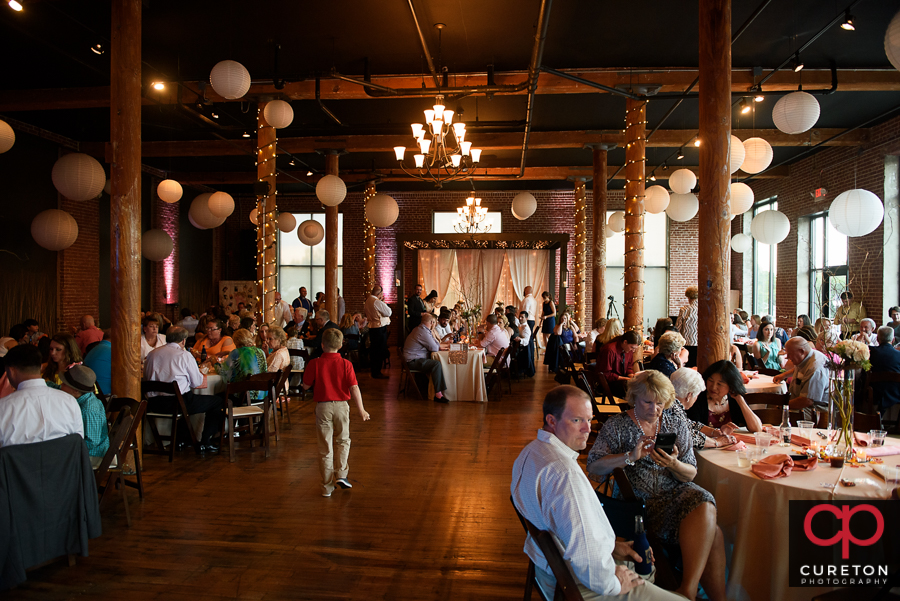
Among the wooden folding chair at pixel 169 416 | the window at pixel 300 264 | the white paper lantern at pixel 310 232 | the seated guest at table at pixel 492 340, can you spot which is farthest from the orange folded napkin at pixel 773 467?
the window at pixel 300 264

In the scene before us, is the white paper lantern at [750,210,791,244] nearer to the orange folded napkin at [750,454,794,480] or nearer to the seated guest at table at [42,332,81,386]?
the orange folded napkin at [750,454,794,480]

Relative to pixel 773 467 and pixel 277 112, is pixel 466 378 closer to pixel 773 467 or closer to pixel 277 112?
pixel 277 112

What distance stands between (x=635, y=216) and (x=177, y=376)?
5973 mm

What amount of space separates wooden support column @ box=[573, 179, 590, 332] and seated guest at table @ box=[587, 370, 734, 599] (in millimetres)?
9213

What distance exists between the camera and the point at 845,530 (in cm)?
254

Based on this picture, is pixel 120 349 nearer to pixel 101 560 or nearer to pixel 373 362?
pixel 101 560

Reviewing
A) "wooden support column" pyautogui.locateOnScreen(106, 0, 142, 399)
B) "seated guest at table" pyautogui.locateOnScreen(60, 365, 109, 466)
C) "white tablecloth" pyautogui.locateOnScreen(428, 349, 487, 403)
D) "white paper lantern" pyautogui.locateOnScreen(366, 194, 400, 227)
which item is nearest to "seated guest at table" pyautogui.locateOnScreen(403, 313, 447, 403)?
"white tablecloth" pyautogui.locateOnScreen(428, 349, 487, 403)

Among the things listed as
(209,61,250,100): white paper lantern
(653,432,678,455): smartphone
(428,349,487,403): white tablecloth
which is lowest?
(428,349,487,403): white tablecloth

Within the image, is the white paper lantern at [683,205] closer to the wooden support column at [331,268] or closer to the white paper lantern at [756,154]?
the white paper lantern at [756,154]

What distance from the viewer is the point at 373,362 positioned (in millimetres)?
11070

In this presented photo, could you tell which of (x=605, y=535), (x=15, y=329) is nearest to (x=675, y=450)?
(x=605, y=535)

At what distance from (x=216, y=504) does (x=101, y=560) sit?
962 millimetres

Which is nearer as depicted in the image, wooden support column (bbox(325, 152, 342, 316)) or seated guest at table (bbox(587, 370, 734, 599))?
Result: seated guest at table (bbox(587, 370, 734, 599))

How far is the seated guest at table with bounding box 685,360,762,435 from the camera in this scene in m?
3.71
